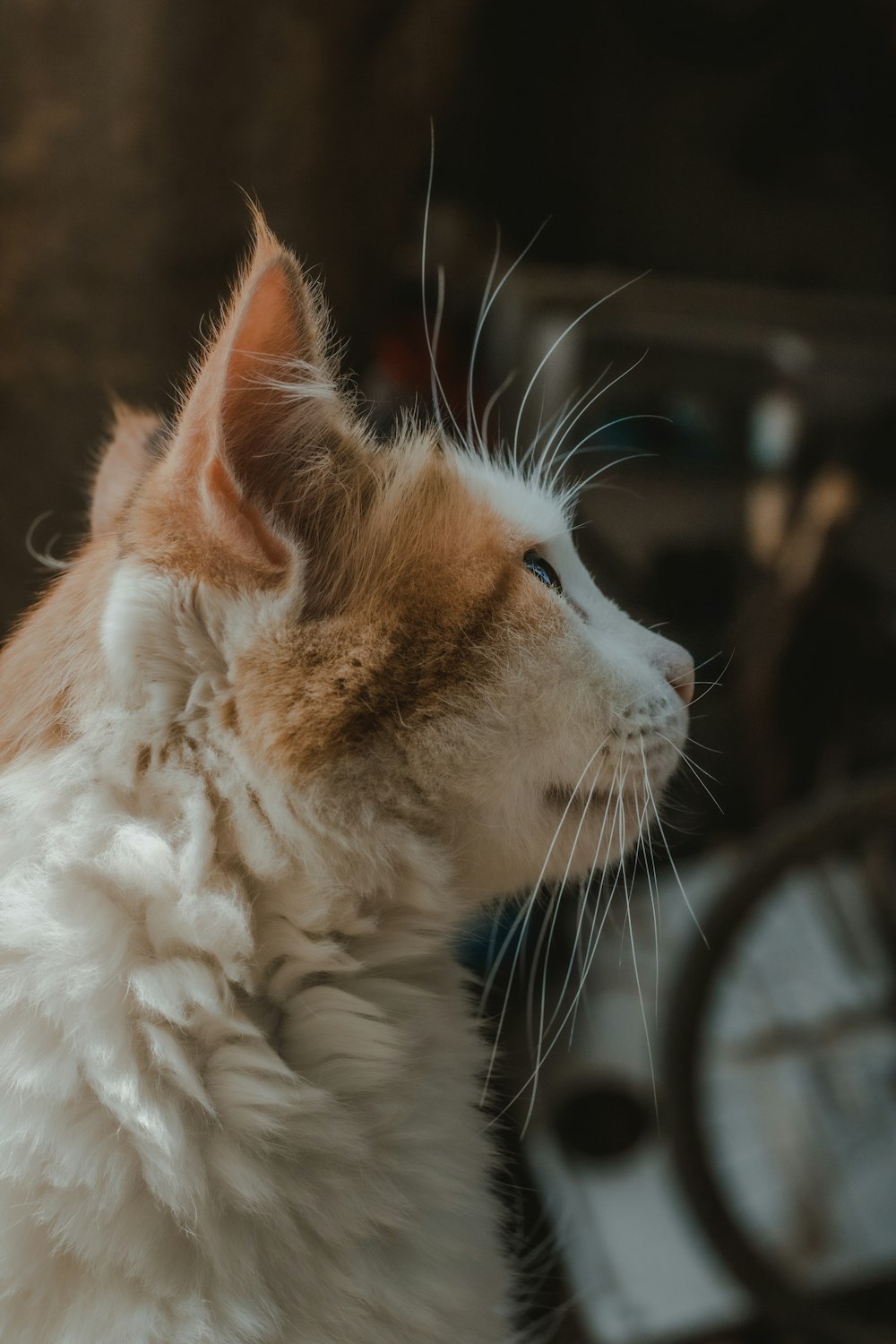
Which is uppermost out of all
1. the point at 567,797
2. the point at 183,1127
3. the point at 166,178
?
the point at 166,178

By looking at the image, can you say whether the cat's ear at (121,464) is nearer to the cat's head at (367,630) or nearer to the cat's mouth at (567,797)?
the cat's head at (367,630)

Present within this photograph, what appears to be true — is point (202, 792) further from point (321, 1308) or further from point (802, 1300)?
point (802, 1300)

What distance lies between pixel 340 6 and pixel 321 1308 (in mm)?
754

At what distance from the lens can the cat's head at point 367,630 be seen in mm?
373

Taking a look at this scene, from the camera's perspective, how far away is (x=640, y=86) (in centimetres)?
152

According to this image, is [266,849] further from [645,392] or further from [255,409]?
[645,392]

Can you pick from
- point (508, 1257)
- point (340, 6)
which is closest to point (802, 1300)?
point (508, 1257)

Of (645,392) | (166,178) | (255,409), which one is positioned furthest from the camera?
(645,392)

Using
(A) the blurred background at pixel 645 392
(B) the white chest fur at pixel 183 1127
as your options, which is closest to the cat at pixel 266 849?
(B) the white chest fur at pixel 183 1127

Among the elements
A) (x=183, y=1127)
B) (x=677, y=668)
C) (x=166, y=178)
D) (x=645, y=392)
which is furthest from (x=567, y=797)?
(x=645, y=392)

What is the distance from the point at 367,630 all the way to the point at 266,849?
0.10 metres

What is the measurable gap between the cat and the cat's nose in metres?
0.04

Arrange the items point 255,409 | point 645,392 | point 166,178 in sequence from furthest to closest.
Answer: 1. point 645,392
2. point 166,178
3. point 255,409

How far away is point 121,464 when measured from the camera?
53 centimetres
